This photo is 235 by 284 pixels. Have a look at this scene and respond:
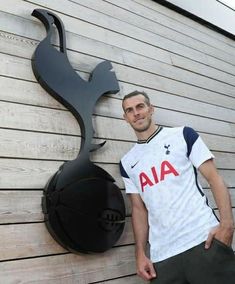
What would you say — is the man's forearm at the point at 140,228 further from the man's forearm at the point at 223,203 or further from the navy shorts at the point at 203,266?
the man's forearm at the point at 223,203

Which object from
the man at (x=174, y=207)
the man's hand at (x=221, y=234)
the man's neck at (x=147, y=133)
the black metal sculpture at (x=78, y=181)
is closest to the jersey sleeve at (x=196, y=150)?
the man at (x=174, y=207)

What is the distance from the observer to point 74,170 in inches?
55.4

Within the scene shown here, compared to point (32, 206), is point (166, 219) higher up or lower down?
lower down

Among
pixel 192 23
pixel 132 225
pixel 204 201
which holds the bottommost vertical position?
pixel 132 225

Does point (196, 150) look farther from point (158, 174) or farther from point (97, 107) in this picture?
point (97, 107)

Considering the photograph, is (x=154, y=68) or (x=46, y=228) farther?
(x=154, y=68)

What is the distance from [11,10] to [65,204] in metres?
1.02

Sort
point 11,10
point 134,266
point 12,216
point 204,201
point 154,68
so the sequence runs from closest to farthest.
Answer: point 12,216, point 204,201, point 134,266, point 11,10, point 154,68

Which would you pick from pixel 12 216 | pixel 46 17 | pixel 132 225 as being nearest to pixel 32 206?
pixel 12 216

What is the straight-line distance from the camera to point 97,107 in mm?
1733

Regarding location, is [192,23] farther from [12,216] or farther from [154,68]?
[12,216]

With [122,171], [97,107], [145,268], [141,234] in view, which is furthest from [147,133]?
[145,268]

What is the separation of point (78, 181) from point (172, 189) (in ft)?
1.29

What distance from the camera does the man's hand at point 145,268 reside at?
1.34m
